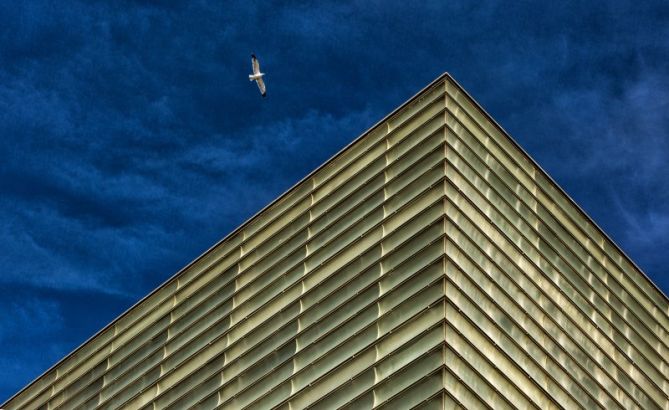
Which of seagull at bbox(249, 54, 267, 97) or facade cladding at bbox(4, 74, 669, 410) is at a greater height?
seagull at bbox(249, 54, 267, 97)

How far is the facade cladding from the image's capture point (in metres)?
59.2

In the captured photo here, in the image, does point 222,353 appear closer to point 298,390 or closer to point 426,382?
point 298,390

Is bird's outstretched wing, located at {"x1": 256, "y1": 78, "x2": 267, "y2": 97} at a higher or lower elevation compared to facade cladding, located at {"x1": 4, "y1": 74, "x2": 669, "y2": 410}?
higher

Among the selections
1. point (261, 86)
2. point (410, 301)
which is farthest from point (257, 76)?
point (410, 301)

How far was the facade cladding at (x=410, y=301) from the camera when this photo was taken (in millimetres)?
59188

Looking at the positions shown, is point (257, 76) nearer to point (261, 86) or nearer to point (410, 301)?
point (261, 86)

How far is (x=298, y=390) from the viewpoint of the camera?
206 feet

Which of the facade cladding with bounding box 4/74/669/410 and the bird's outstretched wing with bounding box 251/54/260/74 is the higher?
the bird's outstretched wing with bounding box 251/54/260/74

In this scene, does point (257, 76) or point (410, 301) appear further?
point (257, 76)

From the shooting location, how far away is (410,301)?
197 feet

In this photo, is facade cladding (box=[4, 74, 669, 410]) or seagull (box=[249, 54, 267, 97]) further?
seagull (box=[249, 54, 267, 97])

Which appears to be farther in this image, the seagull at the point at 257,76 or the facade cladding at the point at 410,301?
the seagull at the point at 257,76

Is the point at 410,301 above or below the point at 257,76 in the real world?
below

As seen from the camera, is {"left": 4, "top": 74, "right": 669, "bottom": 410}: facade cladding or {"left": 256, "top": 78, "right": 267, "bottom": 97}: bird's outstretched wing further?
{"left": 256, "top": 78, "right": 267, "bottom": 97}: bird's outstretched wing
